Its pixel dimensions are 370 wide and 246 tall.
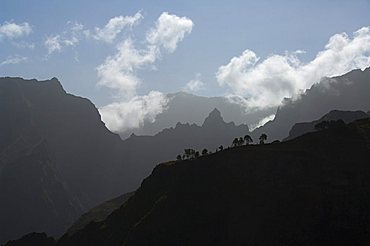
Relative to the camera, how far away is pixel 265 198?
145 meters

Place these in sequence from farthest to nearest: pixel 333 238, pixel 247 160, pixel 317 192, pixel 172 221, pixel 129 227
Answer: pixel 129 227, pixel 247 160, pixel 172 221, pixel 317 192, pixel 333 238

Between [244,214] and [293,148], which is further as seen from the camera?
[293,148]

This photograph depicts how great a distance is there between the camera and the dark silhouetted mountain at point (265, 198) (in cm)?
13238

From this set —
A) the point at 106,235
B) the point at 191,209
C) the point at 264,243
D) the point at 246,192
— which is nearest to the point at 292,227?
the point at 264,243

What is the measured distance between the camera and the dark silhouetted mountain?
132375 millimetres

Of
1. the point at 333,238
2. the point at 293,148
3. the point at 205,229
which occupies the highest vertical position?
the point at 293,148

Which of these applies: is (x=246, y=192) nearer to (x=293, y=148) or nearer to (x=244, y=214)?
(x=244, y=214)

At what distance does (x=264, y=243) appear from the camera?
130 metres

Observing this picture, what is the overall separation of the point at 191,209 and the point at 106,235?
44.2 metres

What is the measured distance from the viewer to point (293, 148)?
169 metres

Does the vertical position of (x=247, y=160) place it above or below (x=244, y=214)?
above

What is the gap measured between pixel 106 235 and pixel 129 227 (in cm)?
1433

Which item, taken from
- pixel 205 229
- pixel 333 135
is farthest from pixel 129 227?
pixel 333 135

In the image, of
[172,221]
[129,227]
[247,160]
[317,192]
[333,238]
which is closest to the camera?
[333,238]
